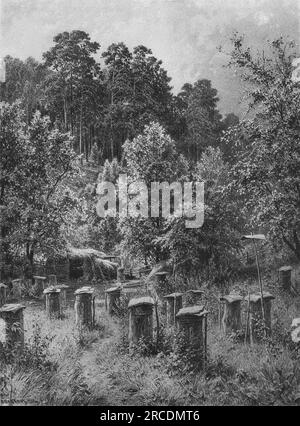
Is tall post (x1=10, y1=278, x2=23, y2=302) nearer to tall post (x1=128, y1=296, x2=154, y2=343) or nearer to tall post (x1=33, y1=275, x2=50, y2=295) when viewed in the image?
tall post (x1=33, y1=275, x2=50, y2=295)

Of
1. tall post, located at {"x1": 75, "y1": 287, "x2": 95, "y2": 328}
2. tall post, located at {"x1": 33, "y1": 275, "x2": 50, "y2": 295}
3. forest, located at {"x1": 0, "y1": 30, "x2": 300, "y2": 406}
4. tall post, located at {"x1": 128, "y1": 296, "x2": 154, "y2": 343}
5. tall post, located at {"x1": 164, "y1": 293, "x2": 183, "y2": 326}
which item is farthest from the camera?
tall post, located at {"x1": 33, "y1": 275, "x2": 50, "y2": 295}

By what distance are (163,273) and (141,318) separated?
18.3 ft

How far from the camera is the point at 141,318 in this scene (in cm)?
783

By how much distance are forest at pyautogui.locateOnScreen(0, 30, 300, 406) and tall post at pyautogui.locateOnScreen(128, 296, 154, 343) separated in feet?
0.10

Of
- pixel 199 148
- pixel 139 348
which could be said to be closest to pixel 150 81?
pixel 199 148

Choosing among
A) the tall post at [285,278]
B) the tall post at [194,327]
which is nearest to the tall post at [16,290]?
the tall post at [285,278]

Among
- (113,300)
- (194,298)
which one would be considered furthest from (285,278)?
(113,300)

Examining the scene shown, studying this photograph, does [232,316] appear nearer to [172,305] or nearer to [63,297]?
[172,305]

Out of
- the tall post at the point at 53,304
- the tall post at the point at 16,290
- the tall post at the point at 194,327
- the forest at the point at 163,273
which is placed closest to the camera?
the forest at the point at 163,273

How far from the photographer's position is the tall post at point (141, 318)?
7.80 meters

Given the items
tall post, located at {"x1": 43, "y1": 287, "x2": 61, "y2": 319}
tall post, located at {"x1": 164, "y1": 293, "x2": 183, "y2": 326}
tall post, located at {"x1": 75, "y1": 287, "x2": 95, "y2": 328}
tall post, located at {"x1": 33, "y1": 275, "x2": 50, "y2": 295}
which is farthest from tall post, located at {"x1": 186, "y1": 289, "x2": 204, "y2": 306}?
tall post, located at {"x1": 33, "y1": 275, "x2": 50, "y2": 295}

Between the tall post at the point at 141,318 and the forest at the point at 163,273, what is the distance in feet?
0.10

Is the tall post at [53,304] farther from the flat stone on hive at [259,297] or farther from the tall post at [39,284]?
the flat stone on hive at [259,297]

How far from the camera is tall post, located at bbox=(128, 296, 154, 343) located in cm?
780
